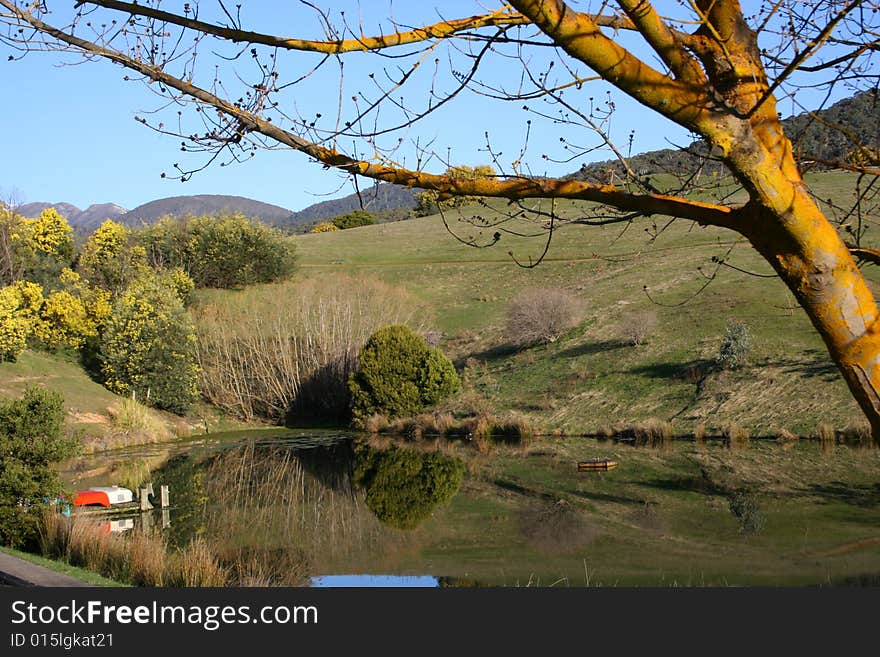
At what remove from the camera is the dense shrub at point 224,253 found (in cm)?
4691

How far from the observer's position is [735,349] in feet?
94.7

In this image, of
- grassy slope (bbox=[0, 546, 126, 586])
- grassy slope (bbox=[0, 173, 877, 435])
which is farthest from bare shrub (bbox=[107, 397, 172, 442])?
grassy slope (bbox=[0, 546, 126, 586])

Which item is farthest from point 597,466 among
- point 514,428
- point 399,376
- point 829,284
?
point 829,284

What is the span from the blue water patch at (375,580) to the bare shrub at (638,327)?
23.7m

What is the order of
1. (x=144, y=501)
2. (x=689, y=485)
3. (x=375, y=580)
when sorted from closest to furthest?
(x=375, y=580) → (x=144, y=501) → (x=689, y=485)

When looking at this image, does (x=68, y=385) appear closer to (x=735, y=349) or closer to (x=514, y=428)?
(x=514, y=428)

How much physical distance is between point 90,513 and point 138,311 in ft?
64.9

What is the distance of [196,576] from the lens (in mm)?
10492

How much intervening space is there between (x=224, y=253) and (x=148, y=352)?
12955 millimetres

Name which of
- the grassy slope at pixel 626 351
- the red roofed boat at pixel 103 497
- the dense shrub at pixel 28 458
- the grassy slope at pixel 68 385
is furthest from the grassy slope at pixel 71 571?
the grassy slope at pixel 68 385

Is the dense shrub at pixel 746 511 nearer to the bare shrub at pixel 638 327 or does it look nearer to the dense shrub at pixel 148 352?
the bare shrub at pixel 638 327

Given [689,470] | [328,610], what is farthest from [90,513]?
[689,470]

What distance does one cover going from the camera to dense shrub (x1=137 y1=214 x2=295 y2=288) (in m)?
46.9

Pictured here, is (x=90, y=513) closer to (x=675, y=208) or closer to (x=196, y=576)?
(x=196, y=576)
